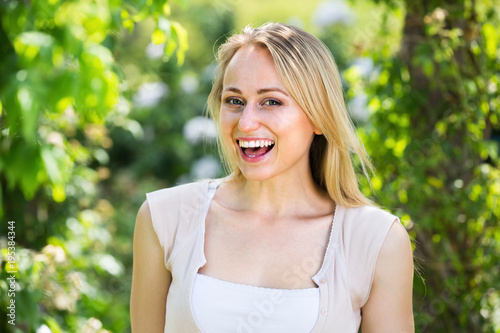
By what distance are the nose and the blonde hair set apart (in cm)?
12

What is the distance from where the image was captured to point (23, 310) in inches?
75.2

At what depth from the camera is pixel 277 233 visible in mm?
1807

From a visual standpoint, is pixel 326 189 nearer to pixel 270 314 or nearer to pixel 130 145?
pixel 270 314

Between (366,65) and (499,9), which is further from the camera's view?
(366,65)

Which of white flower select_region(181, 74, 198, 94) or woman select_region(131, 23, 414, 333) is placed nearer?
woman select_region(131, 23, 414, 333)

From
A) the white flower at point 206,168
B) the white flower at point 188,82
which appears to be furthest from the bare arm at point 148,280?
the white flower at point 188,82

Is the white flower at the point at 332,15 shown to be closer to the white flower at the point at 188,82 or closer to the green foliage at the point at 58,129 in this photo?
the white flower at the point at 188,82

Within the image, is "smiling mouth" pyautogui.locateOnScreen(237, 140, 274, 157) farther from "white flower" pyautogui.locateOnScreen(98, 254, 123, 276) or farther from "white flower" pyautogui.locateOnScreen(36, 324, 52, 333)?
"white flower" pyautogui.locateOnScreen(98, 254, 123, 276)

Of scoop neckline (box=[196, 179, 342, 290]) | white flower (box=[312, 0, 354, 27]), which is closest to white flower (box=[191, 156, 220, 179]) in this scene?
white flower (box=[312, 0, 354, 27])

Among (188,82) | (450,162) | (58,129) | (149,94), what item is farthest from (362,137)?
(188,82)

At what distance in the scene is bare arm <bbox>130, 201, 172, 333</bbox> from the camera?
1.83 metres

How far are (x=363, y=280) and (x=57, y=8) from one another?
1.09m

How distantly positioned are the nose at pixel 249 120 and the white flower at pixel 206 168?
3.31 metres

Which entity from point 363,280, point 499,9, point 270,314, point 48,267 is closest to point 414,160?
point 499,9
